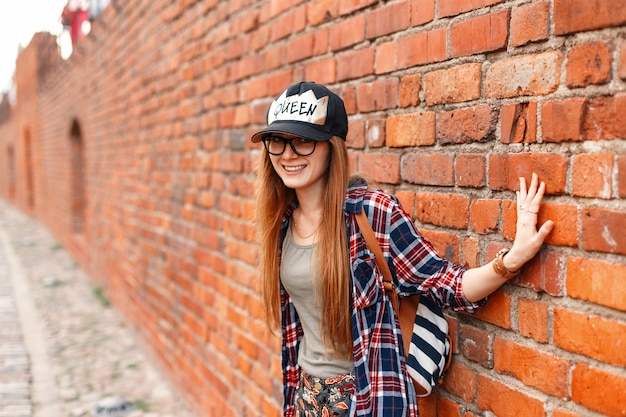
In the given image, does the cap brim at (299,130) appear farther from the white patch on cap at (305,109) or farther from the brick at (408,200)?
the brick at (408,200)

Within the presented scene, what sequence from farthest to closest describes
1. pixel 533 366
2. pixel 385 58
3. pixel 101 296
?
pixel 101 296
pixel 385 58
pixel 533 366

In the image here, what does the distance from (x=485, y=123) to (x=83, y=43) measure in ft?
24.7

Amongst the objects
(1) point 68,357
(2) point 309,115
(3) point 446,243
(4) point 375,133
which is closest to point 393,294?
(3) point 446,243

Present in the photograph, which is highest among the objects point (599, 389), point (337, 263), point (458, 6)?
point (458, 6)

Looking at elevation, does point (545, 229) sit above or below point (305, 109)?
below

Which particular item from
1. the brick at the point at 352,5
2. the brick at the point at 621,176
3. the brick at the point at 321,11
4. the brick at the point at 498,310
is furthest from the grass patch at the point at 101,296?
the brick at the point at 621,176

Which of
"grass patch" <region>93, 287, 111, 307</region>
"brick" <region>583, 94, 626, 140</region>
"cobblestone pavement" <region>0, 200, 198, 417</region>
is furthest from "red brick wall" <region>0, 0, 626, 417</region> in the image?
"grass patch" <region>93, 287, 111, 307</region>

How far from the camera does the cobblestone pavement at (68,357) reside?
427cm

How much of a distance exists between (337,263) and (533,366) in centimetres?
59

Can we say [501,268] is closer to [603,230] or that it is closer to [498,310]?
[498,310]

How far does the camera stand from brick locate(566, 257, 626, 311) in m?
1.38

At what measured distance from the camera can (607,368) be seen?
1.41m

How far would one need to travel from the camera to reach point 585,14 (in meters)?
1.44

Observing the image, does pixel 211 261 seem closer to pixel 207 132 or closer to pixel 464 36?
pixel 207 132
